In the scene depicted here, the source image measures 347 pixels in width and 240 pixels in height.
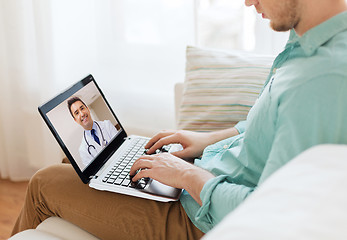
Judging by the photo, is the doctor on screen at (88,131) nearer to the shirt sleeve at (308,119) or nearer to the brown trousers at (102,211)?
the brown trousers at (102,211)

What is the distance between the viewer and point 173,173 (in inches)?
42.6

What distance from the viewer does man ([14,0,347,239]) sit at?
81 centimetres

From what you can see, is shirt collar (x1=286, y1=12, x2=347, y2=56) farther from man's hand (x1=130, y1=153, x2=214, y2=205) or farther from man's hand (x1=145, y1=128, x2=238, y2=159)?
man's hand (x1=145, y1=128, x2=238, y2=159)

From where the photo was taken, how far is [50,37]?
7.05ft

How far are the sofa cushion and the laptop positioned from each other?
6.7 inches

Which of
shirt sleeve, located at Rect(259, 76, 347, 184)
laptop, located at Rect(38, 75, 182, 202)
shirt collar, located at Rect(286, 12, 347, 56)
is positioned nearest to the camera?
shirt sleeve, located at Rect(259, 76, 347, 184)

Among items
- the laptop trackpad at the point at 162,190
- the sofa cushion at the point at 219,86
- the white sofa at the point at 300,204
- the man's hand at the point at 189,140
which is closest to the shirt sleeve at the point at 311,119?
the white sofa at the point at 300,204

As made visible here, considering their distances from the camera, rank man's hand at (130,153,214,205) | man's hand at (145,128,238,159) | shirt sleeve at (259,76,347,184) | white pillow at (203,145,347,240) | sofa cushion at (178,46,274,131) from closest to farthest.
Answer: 1. white pillow at (203,145,347,240)
2. shirt sleeve at (259,76,347,184)
3. man's hand at (130,153,214,205)
4. man's hand at (145,128,238,159)
5. sofa cushion at (178,46,274,131)

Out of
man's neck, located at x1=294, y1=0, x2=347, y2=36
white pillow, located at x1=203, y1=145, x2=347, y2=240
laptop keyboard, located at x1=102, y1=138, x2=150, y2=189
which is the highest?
man's neck, located at x1=294, y1=0, x2=347, y2=36

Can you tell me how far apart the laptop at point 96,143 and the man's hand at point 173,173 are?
0.04 m

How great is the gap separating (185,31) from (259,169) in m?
1.11

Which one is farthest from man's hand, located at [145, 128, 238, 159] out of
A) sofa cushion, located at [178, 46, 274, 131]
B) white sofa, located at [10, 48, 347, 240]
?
white sofa, located at [10, 48, 347, 240]

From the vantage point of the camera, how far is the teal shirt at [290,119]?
80 cm

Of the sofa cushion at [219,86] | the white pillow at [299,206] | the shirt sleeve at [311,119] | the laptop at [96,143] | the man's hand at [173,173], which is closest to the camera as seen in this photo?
the white pillow at [299,206]
